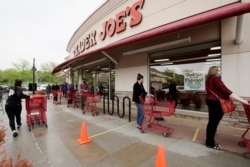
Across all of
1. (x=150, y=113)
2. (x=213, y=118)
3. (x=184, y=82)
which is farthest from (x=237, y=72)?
(x=150, y=113)

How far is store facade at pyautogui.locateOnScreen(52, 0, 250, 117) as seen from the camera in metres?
4.61

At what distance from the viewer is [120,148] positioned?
12.6 ft

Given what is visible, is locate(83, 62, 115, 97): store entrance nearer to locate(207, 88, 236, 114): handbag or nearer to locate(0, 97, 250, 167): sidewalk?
locate(0, 97, 250, 167): sidewalk

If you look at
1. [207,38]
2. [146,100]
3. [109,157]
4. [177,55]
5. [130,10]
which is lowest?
[109,157]

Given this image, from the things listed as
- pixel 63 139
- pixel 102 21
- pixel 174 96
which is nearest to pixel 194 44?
pixel 174 96

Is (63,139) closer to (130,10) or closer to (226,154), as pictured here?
(226,154)

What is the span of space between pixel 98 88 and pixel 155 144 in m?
9.25

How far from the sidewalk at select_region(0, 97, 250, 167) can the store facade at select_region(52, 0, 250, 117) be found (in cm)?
195

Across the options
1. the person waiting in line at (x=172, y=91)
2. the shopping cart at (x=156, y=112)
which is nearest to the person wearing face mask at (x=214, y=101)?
the shopping cart at (x=156, y=112)

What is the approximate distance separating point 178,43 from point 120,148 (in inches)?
160

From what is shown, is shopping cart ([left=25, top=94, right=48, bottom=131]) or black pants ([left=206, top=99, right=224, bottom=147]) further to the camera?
shopping cart ([left=25, top=94, right=48, bottom=131])

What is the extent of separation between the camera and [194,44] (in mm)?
5879

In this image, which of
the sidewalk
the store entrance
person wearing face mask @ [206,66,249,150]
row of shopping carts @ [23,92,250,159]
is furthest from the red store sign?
the sidewalk

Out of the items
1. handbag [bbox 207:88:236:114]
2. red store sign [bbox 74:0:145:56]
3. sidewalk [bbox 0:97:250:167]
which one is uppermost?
red store sign [bbox 74:0:145:56]
